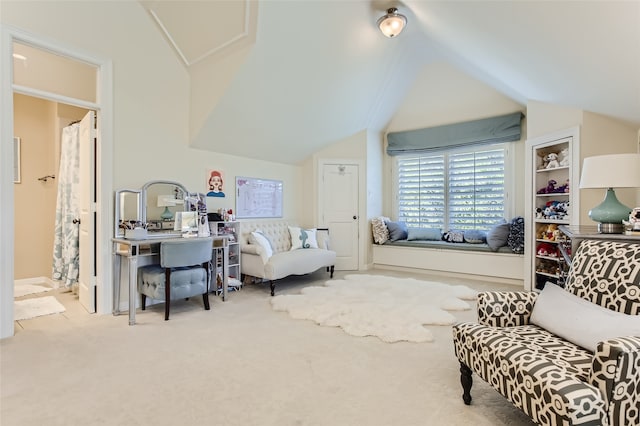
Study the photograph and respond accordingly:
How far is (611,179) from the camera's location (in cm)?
231

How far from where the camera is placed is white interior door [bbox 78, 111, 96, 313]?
10.8ft

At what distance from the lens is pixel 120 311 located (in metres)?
3.37

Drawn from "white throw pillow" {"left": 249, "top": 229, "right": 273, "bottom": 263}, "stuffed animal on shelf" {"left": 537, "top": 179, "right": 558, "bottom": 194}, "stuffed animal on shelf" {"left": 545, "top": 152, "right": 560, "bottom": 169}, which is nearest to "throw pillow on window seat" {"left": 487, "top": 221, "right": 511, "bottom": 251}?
"stuffed animal on shelf" {"left": 537, "top": 179, "right": 558, "bottom": 194}

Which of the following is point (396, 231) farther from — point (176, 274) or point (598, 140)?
point (176, 274)

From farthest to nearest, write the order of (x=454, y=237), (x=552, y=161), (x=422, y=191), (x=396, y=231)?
1. (x=422, y=191)
2. (x=396, y=231)
3. (x=454, y=237)
4. (x=552, y=161)

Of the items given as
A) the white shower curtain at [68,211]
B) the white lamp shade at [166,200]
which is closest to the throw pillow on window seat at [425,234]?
the white lamp shade at [166,200]

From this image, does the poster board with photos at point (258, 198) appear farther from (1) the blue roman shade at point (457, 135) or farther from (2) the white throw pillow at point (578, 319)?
(2) the white throw pillow at point (578, 319)

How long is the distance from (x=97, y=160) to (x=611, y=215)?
15.0ft

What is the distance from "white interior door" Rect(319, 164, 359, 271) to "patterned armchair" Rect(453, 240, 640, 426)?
3.69 meters

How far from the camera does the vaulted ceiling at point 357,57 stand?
2.37 metres

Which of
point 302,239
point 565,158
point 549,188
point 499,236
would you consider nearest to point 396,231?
point 499,236

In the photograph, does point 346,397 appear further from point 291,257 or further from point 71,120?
point 71,120

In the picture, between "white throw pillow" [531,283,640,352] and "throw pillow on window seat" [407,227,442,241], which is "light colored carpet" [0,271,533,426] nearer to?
"white throw pillow" [531,283,640,352]

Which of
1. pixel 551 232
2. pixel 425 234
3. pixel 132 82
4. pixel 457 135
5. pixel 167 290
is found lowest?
pixel 167 290
